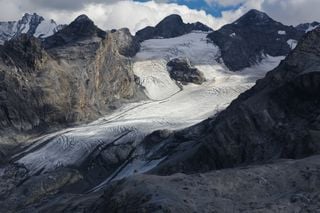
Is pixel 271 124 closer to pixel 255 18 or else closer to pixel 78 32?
pixel 78 32

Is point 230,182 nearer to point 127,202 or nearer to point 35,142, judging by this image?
point 127,202

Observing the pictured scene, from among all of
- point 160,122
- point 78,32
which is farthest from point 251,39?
point 160,122

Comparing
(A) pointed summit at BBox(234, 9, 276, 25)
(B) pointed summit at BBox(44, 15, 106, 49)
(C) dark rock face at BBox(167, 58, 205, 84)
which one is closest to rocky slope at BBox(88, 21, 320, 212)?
(B) pointed summit at BBox(44, 15, 106, 49)

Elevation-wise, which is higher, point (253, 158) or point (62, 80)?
point (62, 80)

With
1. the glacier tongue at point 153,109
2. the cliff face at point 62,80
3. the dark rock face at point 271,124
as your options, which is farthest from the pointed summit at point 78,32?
the dark rock face at point 271,124

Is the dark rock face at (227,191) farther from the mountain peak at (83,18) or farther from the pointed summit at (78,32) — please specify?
the mountain peak at (83,18)

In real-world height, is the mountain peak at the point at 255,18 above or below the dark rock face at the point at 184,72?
above

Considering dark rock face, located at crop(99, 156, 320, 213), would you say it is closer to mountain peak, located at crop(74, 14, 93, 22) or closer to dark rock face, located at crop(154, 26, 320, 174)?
dark rock face, located at crop(154, 26, 320, 174)
